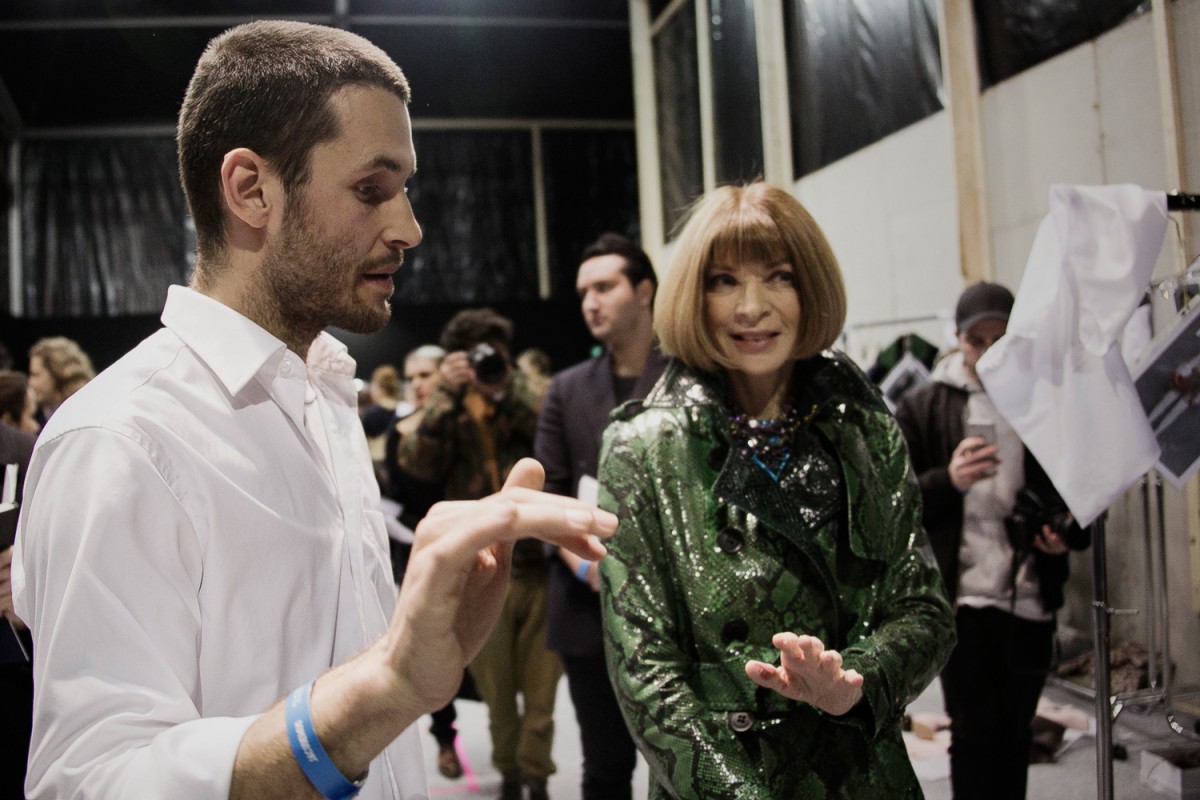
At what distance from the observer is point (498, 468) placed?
2.94 m

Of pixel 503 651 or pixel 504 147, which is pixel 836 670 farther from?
pixel 504 147

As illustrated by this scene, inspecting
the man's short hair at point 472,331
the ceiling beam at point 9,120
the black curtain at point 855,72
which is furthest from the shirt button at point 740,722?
the black curtain at point 855,72

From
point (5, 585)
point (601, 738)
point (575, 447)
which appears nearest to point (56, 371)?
point (575, 447)

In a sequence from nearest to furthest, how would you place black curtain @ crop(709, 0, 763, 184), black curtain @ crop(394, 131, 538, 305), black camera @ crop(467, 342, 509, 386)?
black camera @ crop(467, 342, 509, 386)
black curtain @ crop(709, 0, 763, 184)
black curtain @ crop(394, 131, 538, 305)

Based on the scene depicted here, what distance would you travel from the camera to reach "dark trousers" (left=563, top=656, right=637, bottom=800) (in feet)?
7.00

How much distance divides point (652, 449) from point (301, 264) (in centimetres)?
55

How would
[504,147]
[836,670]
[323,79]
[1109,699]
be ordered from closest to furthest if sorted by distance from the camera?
[323,79] < [836,670] < [1109,699] < [504,147]

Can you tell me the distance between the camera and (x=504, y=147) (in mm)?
7285

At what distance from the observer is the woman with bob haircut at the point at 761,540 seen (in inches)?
45.0

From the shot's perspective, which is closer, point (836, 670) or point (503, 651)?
point (836, 670)

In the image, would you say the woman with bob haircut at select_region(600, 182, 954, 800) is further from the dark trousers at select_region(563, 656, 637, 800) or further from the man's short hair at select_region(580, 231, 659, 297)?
the man's short hair at select_region(580, 231, 659, 297)

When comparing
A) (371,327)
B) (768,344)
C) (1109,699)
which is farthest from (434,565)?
(1109,699)

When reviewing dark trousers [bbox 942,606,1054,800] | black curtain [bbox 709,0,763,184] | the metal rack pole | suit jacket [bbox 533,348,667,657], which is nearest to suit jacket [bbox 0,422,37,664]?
suit jacket [bbox 533,348,667,657]

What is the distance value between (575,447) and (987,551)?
1015mm
